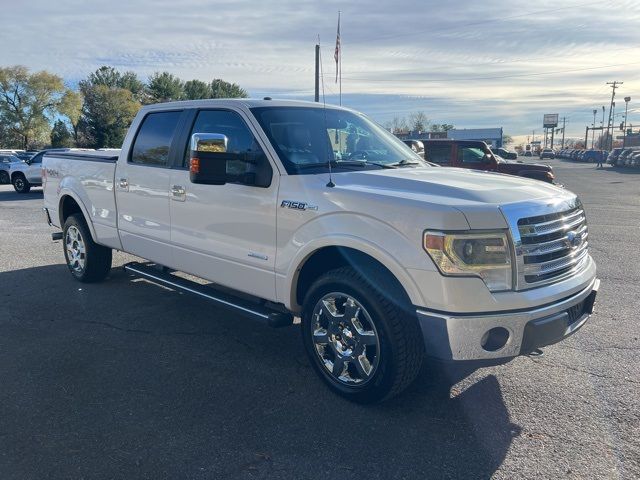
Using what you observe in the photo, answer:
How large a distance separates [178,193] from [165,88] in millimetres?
65402

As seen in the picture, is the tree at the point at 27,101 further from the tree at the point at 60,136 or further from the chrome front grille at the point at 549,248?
the chrome front grille at the point at 549,248

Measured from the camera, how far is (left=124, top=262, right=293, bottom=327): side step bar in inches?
170

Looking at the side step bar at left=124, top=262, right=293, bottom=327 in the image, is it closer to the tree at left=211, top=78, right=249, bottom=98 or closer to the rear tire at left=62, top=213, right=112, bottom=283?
the rear tire at left=62, top=213, right=112, bottom=283

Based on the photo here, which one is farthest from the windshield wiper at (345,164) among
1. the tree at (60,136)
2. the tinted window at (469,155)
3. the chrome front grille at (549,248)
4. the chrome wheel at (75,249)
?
the tree at (60,136)

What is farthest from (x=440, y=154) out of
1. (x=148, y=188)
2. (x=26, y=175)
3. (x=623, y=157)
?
(x=623, y=157)

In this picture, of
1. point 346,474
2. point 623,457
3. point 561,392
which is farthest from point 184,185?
point 623,457

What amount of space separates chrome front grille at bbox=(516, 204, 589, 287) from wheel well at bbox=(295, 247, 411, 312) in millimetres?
753

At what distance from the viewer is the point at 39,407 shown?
389 centimetres

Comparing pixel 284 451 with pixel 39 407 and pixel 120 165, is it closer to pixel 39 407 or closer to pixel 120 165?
pixel 39 407

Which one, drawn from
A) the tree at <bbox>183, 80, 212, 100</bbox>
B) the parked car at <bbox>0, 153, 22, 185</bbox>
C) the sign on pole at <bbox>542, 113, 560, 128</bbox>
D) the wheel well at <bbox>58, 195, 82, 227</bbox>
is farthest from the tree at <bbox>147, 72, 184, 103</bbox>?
the sign on pole at <bbox>542, 113, 560, 128</bbox>

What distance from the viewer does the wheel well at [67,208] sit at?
723 cm

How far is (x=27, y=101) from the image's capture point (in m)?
68.7

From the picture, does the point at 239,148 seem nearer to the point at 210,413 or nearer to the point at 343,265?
the point at 343,265

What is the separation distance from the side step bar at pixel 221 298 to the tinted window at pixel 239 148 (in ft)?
3.26
